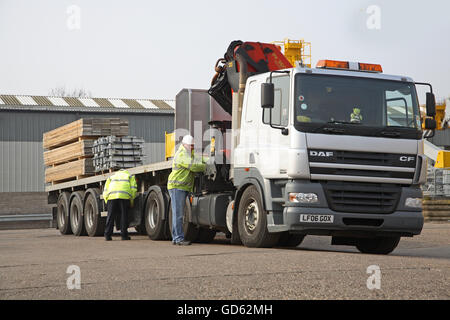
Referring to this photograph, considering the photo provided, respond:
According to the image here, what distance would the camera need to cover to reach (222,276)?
24.1 ft

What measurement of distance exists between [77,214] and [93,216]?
164 cm

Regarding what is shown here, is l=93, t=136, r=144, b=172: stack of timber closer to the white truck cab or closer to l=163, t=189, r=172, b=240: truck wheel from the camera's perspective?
l=163, t=189, r=172, b=240: truck wheel

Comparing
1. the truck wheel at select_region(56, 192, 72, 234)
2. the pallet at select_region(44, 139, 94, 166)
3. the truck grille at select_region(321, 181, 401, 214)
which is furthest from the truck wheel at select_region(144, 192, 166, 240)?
the truck wheel at select_region(56, 192, 72, 234)

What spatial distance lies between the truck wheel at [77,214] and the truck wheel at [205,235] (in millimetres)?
5187

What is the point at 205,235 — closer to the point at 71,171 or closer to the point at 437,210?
the point at 71,171

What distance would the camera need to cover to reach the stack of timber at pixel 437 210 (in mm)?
25438

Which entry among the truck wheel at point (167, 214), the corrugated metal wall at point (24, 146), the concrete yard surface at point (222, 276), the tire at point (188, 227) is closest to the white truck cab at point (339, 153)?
the concrete yard surface at point (222, 276)

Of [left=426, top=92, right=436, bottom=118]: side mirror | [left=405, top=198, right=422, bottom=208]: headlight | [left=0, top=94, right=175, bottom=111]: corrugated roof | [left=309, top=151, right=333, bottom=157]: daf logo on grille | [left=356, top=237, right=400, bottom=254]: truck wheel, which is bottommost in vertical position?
[left=356, top=237, right=400, bottom=254]: truck wheel

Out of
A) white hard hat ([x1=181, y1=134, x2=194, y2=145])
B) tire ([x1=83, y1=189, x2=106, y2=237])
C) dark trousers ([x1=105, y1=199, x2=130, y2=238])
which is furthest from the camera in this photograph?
tire ([x1=83, y1=189, x2=106, y2=237])

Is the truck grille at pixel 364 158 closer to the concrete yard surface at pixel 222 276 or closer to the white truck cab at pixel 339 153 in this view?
the white truck cab at pixel 339 153

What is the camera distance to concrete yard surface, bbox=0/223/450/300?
6298 millimetres

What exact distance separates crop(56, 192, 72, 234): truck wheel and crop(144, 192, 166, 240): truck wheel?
5131mm

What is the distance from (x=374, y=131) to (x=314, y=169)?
3.38 ft
